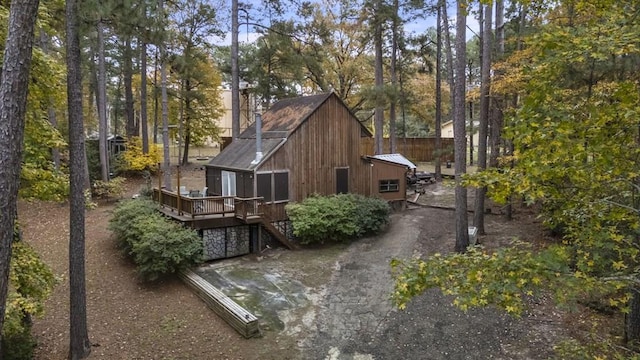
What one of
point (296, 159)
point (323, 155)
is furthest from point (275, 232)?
point (323, 155)

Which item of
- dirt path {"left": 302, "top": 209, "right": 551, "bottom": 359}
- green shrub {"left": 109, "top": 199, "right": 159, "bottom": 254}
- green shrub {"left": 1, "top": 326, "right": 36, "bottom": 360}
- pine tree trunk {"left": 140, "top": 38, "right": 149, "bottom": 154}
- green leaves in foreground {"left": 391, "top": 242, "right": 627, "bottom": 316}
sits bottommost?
dirt path {"left": 302, "top": 209, "right": 551, "bottom": 359}

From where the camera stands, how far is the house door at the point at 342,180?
55.2ft

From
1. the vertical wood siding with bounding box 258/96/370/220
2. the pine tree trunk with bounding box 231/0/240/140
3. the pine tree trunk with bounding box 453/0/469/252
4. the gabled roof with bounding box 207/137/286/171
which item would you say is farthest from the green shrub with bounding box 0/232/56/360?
the pine tree trunk with bounding box 231/0/240/140

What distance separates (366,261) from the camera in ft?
41.5

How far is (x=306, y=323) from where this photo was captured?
8938 millimetres

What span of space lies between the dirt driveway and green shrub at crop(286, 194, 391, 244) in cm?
145

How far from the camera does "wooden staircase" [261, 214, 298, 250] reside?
13617 millimetres

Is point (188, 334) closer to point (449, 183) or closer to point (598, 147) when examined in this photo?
point (449, 183)

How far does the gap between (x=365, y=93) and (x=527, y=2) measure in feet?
53.2

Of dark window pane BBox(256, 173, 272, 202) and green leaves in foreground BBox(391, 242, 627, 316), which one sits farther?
dark window pane BBox(256, 173, 272, 202)

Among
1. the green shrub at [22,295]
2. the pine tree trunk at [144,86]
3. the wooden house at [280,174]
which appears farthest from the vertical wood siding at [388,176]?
the green shrub at [22,295]

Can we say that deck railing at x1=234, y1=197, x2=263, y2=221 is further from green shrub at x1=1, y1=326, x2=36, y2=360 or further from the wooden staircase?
green shrub at x1=1, y1=326, x2=36, y2=360

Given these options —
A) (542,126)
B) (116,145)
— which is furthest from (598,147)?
(116,145)

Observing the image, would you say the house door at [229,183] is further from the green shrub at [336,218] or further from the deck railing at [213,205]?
the green shrub at [336,218]
